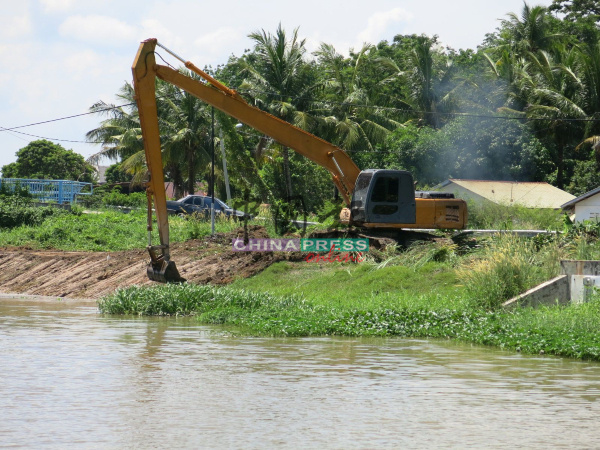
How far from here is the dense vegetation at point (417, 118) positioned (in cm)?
4850

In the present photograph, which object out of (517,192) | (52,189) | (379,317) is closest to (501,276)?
(379,317)

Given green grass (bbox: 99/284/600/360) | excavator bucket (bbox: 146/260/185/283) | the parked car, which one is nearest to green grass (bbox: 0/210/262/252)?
the parked car

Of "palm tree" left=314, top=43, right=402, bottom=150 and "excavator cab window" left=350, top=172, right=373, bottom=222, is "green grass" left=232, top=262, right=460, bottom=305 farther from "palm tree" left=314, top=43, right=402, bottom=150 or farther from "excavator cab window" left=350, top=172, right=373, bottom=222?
"palm tree" left=314, top=43, right=402, bottom=150

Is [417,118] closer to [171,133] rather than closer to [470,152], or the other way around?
[470,152]

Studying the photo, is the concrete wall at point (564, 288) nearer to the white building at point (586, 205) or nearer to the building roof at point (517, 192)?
the white building at point (586, 205)

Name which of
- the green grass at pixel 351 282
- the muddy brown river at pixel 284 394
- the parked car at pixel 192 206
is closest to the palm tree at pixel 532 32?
the parked car at pixel 192 206

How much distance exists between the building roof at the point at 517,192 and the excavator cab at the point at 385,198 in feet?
65.5

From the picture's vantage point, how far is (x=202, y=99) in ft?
79.4

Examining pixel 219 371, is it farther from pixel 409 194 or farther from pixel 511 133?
pixel 511 133

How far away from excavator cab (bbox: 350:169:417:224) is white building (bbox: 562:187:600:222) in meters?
18.0

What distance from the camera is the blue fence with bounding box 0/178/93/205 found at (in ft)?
176

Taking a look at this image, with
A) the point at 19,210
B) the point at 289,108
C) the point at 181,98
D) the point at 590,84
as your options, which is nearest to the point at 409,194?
the point at 289,108

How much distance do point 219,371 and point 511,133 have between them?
142ft

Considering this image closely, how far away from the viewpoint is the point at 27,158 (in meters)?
83.3
